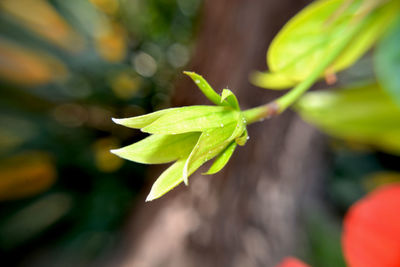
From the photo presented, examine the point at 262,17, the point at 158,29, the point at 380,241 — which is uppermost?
the point at 158,29

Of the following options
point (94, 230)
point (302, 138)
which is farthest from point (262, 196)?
point (94, 230)

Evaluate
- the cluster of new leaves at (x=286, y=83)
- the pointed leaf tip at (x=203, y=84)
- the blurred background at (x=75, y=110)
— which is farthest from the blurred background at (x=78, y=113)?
the pointed leaf tip at (x=203, y=84)

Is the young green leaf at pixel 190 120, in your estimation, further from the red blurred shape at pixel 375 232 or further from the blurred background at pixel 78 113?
the blurred background at pixel 78 113

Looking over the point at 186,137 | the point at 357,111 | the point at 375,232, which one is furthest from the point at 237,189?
the point at 186,137

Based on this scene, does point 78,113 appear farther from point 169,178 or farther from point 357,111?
point 169,178

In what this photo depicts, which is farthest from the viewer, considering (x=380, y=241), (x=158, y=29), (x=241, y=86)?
(x=158, y=29)

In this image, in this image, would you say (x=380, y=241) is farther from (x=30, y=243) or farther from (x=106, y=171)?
(x=30, y=243)

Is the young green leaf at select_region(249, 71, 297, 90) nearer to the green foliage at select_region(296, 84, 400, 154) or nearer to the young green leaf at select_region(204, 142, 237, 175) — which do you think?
the young green leaf at select_region(204, 142, 237, 175)
